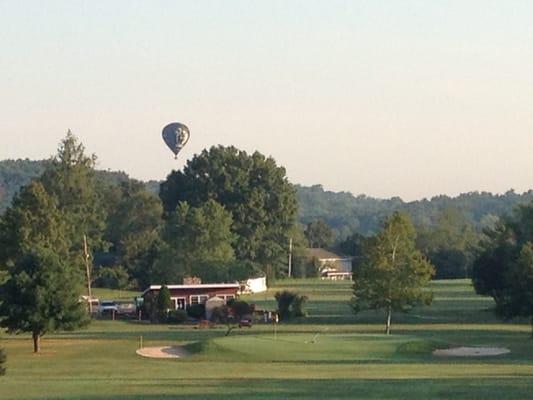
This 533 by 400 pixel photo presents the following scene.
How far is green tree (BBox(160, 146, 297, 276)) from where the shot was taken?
13525 centimetres

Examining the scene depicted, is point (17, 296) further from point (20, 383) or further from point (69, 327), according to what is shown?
point (20, 383)

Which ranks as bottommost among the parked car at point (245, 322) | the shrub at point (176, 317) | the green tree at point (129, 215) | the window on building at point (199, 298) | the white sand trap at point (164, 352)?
the white sand trap at point (164, 352)

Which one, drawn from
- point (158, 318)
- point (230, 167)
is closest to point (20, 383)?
point (158, 318)

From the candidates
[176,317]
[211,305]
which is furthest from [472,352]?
[211,305]

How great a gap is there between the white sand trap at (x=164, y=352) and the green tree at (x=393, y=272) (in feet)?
47.1

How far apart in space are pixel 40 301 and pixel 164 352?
661cm

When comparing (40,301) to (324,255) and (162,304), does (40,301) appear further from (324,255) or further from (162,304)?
(324,255)

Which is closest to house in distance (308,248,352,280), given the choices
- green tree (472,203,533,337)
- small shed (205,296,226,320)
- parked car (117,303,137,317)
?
parked car (117,303,137,317)

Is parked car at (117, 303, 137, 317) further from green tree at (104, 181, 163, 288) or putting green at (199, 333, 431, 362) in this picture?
green tree at (104, 181, 163, 288)

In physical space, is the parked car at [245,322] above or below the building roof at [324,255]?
below

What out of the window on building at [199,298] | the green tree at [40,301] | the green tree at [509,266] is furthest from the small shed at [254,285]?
the green tree at [40,301]

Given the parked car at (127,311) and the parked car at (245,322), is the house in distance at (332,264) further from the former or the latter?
the parked car at (245,322)

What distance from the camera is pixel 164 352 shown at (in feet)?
189

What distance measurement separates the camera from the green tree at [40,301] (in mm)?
60188
